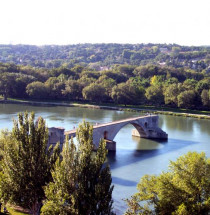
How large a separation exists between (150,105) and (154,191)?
57399 mm

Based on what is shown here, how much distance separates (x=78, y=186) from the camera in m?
16.3

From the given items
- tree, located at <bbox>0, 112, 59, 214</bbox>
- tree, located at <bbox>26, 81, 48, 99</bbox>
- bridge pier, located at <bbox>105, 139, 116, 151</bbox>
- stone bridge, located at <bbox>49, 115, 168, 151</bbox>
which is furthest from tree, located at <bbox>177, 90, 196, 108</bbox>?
tree, located at <bbox>0, 112, 59, 214</bbox>

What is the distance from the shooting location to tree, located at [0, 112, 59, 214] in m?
17.7

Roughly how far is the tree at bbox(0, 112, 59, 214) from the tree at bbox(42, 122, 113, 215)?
4.44 feet

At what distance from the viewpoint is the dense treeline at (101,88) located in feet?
236

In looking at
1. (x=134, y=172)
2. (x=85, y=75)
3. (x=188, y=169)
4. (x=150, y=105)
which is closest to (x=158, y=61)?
(x=85, y=75)

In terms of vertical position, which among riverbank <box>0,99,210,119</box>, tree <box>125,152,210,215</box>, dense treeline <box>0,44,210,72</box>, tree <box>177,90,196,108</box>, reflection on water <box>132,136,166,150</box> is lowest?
reflection on water <box>132,136,166,150</box>

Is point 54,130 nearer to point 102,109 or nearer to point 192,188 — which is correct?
point 192,188

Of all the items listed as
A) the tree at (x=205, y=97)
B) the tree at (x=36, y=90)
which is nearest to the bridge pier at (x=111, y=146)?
the tree at (x=205, y=97)

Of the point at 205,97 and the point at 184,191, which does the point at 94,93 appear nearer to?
the point at 205,97

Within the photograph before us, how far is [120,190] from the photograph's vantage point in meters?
27.6

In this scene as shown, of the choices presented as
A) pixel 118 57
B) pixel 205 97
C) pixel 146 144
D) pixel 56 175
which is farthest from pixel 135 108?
pixel 118 57

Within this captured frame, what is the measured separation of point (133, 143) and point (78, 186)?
2887 centimetres

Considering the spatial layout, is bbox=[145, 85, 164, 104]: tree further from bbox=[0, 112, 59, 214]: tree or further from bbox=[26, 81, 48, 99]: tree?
bbox=[0, 112, 59, 214]: tree
